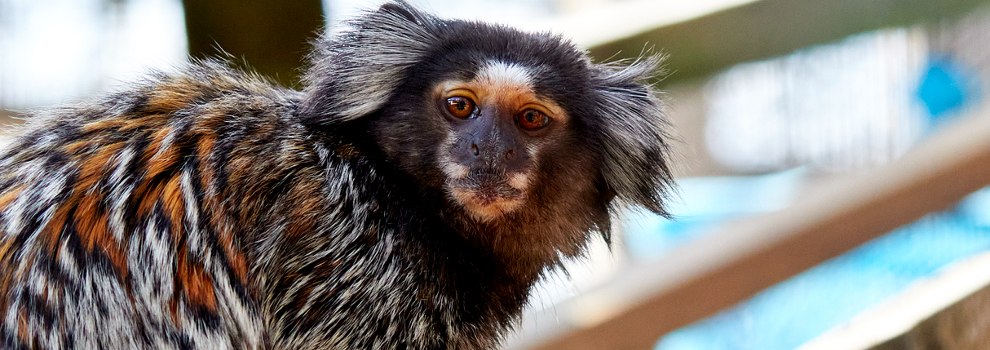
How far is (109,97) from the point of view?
2871 mm

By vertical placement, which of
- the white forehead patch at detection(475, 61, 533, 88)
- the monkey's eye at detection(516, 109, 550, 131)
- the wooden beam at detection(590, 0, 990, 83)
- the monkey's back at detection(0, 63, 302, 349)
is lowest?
the monkey's back at detection(0, 63, 302, 349)

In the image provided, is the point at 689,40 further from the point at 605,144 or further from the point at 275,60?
the point at 275,60

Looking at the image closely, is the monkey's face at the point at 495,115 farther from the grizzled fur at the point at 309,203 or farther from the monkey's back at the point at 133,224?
the monkey's back at the point at 133,224

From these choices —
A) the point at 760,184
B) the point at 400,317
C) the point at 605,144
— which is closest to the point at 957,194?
the point at 760,184

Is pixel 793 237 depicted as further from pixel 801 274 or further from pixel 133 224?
pixel 133 224

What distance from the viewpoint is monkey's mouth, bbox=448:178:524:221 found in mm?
2818

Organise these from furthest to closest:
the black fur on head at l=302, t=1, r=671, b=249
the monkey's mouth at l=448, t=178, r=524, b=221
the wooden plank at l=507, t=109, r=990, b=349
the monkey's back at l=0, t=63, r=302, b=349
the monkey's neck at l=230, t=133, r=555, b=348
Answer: the wooden plank at l=507, t=109, r=990, b=349
the black fur on head at l=302, t=1, r=671, b=249
the monkey's mouth at l=448, t=178, r=524, b=221
the monkey's neck at l=230, t=133, r=555, b=348
the monkey's back at l=0, t=63, r=302, b=349

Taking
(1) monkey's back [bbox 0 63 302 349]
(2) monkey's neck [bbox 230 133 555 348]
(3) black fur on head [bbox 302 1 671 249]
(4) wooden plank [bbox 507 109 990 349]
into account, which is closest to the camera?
(1) monkey's back [bbox 0 63 302 349]

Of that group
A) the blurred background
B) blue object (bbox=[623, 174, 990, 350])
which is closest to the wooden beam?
the blurred background

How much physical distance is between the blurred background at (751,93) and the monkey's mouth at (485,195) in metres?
0.50

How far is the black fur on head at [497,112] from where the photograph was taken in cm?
294

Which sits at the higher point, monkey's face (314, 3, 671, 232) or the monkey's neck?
monkey's face (314, 3, 671, 232)

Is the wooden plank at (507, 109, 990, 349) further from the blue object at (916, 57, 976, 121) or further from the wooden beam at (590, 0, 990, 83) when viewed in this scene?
the wooden beam at (590, 0, 990, 83)

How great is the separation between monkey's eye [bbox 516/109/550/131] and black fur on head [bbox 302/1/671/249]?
23 mm
